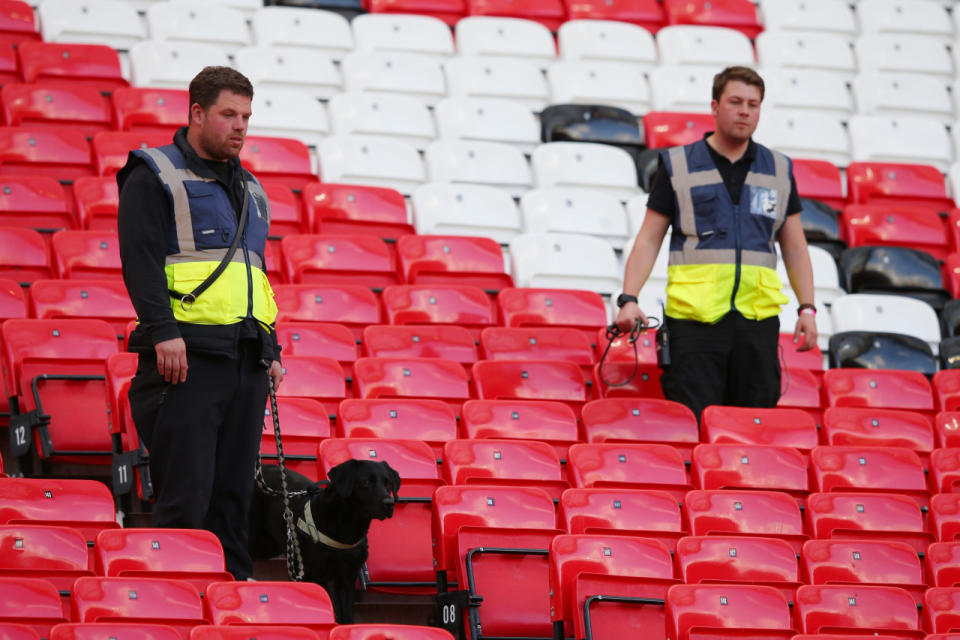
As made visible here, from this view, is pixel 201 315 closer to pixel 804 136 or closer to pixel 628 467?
pixel 628 467

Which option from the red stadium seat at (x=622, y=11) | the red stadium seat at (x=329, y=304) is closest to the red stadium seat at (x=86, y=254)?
the red stadium seat at (x=329, y=304)

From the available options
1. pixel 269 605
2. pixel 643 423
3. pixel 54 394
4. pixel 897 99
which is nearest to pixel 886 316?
pixel 643 423

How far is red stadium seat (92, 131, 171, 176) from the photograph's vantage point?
712 centimetres

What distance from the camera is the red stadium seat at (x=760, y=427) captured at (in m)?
5.66

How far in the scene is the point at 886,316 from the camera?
723cm

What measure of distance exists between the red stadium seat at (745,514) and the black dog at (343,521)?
1037 millimetres

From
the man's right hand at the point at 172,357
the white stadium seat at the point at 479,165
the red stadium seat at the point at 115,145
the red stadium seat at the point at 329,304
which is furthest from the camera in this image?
the white stadium seat at the point at 479,165

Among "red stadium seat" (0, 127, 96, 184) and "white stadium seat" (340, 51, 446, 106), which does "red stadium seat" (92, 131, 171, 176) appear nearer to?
"red stadium seat" (0, 127, 96, 184)

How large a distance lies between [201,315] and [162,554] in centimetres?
70

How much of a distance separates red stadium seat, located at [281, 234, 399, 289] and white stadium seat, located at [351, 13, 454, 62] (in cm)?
217

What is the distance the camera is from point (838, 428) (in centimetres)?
603

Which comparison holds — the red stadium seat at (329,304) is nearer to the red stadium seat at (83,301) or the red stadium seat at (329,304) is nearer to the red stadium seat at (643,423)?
the red stadium seat at (83,301)

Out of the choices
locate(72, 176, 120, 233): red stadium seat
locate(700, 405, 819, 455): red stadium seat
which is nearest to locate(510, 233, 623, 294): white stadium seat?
locate(700, 405, 819, 455): red stadium seat

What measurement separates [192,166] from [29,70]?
150 inches
